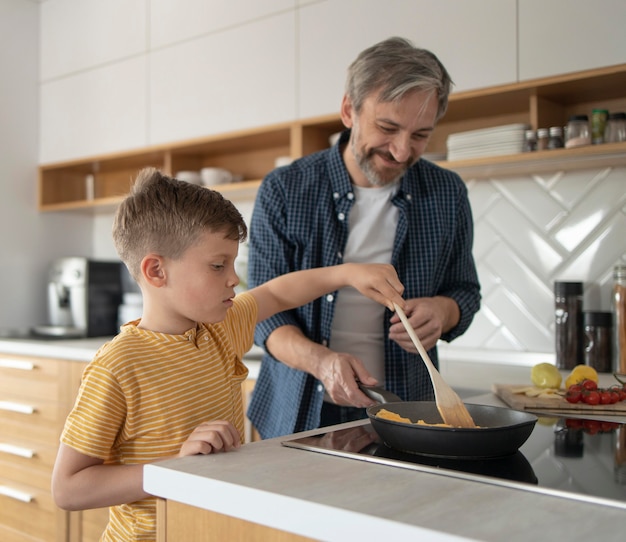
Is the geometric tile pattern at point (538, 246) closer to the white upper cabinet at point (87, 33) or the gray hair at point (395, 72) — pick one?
the gray hair at point (395, 72)

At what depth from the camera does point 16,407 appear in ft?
9.57

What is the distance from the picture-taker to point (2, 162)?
3.51 meters

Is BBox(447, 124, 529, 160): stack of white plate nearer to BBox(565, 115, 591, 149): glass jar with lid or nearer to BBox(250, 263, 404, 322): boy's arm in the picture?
BBox(565, 115, 591, 149): glass jar with lid

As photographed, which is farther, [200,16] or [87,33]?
[87,33]

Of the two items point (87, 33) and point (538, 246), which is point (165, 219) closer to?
point (538, 246)

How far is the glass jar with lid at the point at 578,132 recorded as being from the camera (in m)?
2.05

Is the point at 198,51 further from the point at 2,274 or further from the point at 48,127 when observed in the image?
the point at 2,274

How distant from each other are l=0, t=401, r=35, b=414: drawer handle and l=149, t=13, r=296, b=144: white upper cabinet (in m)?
1.21

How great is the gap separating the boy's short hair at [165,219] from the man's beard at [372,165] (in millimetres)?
433

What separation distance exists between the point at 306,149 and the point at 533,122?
832 mm

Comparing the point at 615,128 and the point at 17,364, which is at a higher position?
the point at 615,128

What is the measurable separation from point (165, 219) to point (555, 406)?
2.47 ft

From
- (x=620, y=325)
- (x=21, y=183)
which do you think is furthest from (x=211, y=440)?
(x=21, y=183)

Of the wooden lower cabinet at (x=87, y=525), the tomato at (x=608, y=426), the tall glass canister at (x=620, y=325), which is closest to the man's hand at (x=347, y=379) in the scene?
the tomato at (x=608, y=426)
